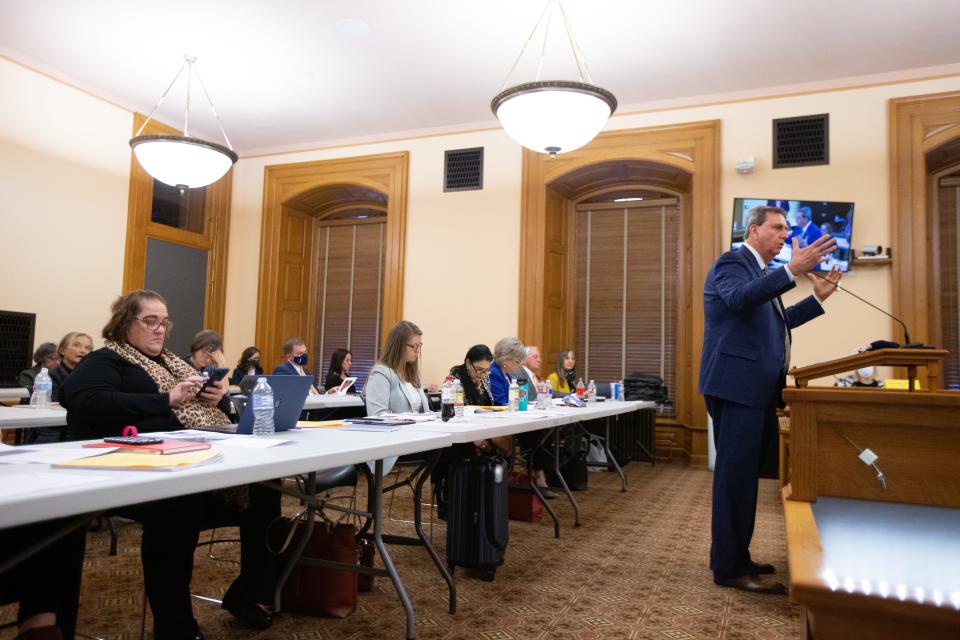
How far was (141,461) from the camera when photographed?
1334mm

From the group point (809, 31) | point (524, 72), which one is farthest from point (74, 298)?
point (809, 31)

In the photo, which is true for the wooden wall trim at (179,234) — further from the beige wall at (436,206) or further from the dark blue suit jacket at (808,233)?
→ the dark blue suit jacket at (808,233)

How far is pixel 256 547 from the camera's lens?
7.42 ft

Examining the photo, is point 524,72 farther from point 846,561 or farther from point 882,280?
point 846,561

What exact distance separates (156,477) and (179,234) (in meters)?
7.56

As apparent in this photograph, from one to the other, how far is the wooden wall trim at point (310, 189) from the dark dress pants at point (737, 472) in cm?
566

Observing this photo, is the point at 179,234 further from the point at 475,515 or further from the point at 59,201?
the point at 475,515

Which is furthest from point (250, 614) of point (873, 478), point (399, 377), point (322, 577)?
point (873, 478)

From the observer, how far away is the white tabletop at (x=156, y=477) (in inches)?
40.2

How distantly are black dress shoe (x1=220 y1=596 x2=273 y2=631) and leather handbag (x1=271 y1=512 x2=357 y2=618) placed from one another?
119 mm

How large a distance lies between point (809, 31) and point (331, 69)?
4.18 metres

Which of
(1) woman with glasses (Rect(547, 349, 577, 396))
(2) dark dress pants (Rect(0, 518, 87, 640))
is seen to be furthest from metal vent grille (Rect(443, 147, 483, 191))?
(2) dark dress pants (Rect(0, 518, 87, 640))

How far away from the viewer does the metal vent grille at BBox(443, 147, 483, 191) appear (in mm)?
7648

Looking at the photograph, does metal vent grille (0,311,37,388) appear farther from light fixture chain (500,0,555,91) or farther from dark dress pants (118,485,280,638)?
dark dress pants (118,485,280,638)
